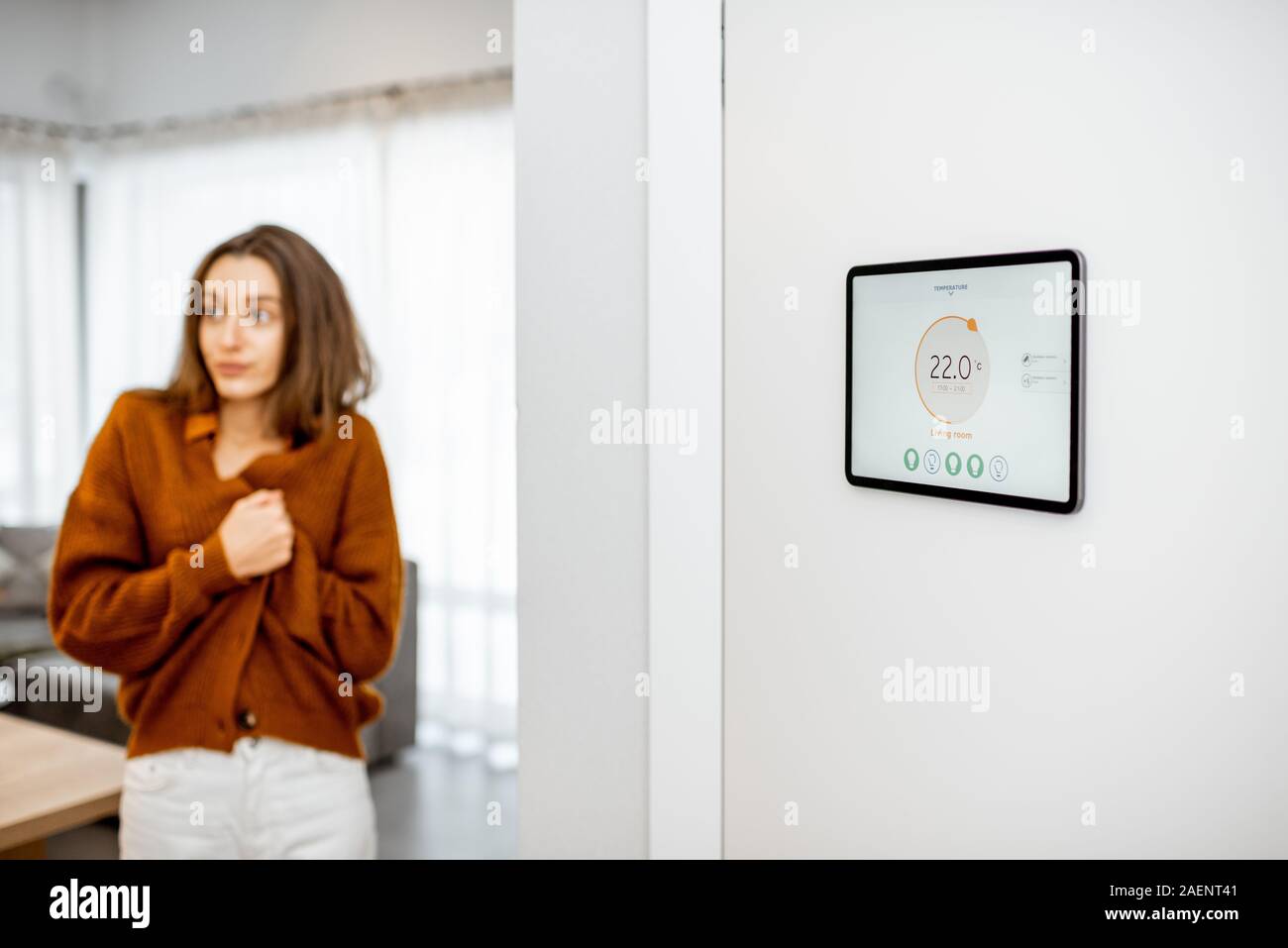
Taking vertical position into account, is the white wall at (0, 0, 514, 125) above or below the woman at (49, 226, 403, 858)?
above

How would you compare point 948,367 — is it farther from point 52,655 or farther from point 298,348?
point 52,655

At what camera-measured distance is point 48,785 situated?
127 cm

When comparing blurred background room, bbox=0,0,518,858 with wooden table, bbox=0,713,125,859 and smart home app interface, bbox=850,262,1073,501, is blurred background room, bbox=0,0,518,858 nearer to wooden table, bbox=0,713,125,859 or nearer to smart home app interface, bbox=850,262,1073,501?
wooden table, bbox=0,713,125,859

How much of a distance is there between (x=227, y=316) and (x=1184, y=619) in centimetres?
104

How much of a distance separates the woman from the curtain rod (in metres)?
1.18

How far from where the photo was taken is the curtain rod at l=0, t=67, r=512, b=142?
7.22ft

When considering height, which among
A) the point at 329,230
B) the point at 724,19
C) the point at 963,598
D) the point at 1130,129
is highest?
the point at 329,230

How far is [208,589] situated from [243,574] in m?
0.04

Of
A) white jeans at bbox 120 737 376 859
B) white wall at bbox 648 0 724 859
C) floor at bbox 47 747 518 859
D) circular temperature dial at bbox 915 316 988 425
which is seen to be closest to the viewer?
circular temperature dial at bbox 915 316 988 425

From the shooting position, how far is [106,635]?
1074 mm

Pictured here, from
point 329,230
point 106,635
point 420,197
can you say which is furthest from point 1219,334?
point 329,230

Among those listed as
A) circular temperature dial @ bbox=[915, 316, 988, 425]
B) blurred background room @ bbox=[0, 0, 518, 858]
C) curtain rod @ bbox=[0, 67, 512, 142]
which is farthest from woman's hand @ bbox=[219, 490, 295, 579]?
curtain rod @ bbox=[0, 67, 512, 142]

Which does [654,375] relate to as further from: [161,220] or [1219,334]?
[161,220]

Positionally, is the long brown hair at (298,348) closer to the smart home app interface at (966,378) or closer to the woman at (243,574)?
the woman at (243,574)
